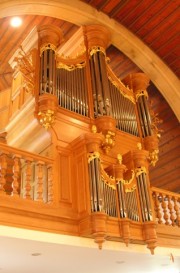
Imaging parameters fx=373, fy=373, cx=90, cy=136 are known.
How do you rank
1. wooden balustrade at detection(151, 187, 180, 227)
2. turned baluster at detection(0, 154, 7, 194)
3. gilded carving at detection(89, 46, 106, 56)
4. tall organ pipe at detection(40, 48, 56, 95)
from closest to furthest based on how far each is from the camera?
turned baluster at detection(0, 154, 7, 194), tall organ pipe at detection(40, 48, 56, 95), wooden balustrade at detection(151, 187, 180, 227), gilded carving at detection(89, 46, 106, 56)

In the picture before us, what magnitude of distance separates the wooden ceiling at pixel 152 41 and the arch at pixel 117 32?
168 millimetres

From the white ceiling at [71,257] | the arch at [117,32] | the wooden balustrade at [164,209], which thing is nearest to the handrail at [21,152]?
the white ceiling at [71,257]

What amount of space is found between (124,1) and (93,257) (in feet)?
18.4

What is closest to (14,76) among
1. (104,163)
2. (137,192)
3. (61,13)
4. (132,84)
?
(61,13)

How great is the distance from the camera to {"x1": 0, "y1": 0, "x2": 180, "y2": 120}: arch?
7.84 m

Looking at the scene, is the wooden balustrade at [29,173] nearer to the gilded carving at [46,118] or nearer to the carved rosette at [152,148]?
the gilded carving at [46,118]

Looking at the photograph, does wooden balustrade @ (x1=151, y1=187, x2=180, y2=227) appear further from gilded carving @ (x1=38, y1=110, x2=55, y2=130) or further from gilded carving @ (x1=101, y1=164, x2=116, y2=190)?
gilded carving @ (x1=38, y1=110, x2=55, y2=130)

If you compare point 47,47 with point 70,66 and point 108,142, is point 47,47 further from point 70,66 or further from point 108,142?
point 108,142

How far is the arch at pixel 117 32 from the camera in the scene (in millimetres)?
7844

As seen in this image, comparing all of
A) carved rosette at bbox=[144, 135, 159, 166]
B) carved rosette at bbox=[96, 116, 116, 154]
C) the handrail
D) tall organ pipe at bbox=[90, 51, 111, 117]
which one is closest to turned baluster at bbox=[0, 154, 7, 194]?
the handrail

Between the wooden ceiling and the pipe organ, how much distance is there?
2.73ft

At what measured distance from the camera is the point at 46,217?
5.70m

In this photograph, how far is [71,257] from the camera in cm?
644

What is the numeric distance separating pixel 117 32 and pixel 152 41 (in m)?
0.95
